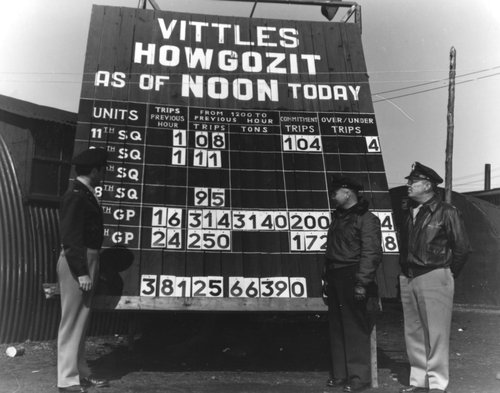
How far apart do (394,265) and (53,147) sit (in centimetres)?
623

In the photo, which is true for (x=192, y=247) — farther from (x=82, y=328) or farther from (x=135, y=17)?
(x=135, y=17)

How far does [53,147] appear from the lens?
366 inches

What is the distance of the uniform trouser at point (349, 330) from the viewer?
5.32 m

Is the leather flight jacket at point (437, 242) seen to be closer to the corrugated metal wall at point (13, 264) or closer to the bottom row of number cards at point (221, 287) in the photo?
the bottom row of number cards at point (221, 287)

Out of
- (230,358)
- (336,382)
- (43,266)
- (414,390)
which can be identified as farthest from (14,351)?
(414,390)

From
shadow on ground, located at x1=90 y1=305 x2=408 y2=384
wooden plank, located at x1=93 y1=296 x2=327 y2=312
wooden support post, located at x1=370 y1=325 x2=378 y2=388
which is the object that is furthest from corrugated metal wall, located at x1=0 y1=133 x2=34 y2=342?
wooden support post, located at x1=370 y1=325 x2=378 y2=388

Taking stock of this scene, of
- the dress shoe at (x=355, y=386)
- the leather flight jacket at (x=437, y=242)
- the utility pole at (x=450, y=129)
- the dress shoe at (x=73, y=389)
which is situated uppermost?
the utility pole at (x=450, y=129)

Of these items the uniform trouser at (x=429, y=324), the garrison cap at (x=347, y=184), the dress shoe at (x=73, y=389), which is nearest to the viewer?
the dress shoe at (x=73, y=389)

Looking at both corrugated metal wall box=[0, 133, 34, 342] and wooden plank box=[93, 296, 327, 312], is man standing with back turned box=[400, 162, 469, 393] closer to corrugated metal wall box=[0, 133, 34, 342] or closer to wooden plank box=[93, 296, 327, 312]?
wooden plank box=[93, 296, 327, 312]

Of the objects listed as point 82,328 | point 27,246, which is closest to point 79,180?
point 82,328

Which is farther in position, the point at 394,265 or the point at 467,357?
the point at 467,357

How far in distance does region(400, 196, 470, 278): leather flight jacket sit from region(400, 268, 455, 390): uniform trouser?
85 millimetres

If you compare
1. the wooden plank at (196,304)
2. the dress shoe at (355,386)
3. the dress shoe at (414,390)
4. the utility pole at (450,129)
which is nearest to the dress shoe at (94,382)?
the wooden plank at (196,304)

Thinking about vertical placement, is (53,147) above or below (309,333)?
above
